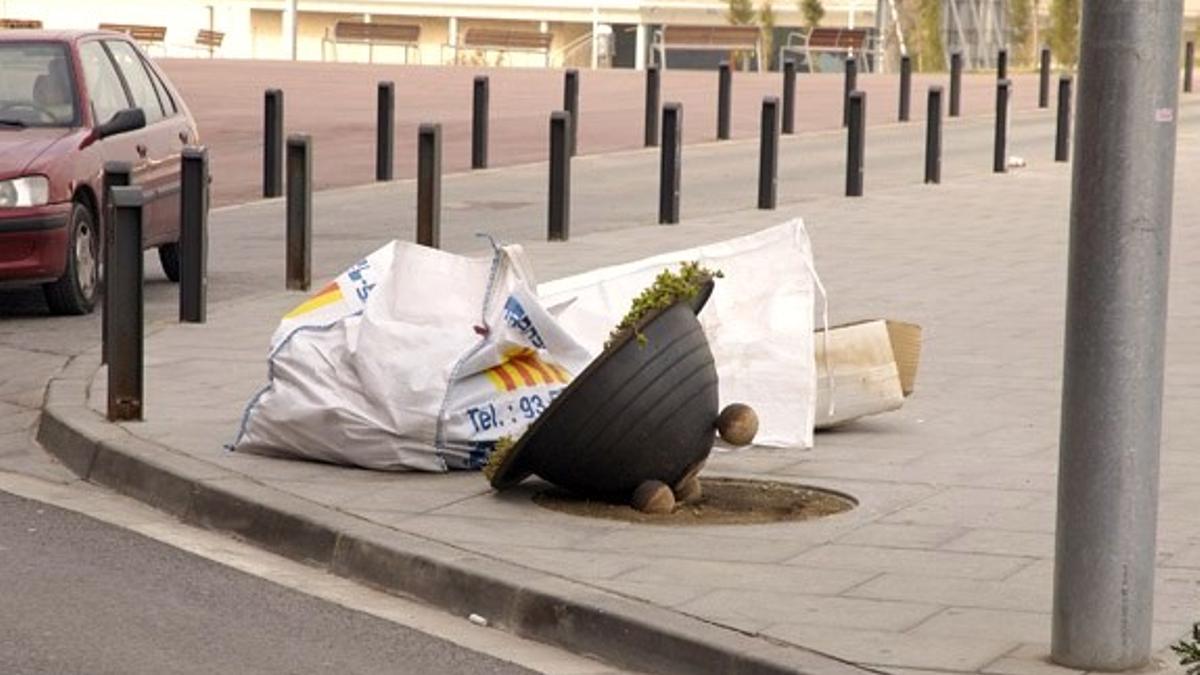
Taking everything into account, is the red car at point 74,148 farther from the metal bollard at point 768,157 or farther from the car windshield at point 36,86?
the metal bollard at point 768,157

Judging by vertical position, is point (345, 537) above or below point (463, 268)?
below

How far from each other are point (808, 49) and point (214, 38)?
1318cm

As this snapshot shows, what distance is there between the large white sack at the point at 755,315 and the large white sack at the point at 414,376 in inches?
17.0

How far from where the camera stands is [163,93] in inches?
631

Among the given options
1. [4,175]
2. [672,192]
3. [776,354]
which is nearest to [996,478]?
[776,354]

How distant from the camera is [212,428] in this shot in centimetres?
1027

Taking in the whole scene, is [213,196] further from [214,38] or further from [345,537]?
[214,38]

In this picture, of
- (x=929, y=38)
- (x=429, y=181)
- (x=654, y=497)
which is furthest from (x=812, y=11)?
(x=654, y=497)

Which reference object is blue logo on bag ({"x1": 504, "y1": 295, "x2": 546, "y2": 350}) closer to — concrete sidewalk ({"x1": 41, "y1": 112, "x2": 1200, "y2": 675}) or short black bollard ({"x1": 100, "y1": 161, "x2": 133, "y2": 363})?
concrete sidewalk ({"x1": 41, "y1": 112, "x2": 1200, "y2": 675})

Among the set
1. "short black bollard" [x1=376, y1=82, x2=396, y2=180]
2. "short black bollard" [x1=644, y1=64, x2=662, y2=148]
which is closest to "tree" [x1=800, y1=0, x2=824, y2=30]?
"short black bollard" [x1=644, y1=64, x2=662, y2=148]

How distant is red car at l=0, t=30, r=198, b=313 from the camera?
1379cm

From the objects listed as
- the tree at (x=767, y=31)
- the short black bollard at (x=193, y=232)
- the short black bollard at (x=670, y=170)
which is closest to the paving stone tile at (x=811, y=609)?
the short black bollard at (x=193, y=232)

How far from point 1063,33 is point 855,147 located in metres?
26.5

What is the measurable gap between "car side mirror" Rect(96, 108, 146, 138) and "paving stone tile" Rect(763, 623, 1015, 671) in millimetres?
8087
